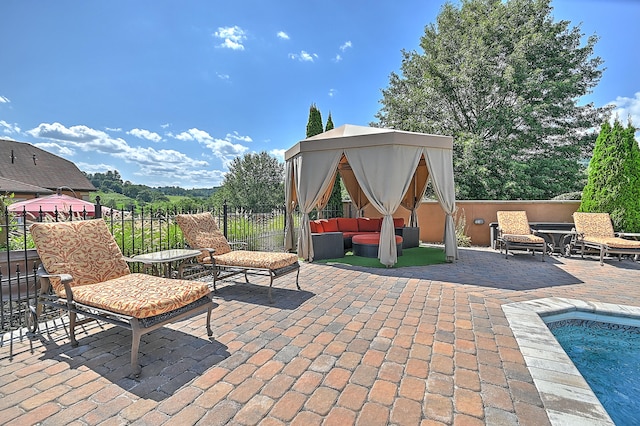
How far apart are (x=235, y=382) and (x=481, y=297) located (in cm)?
366

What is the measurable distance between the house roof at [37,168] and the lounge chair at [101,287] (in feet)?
89.3

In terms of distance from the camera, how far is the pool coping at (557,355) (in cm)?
189

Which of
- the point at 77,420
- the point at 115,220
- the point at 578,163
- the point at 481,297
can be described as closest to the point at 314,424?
the point at 77,420

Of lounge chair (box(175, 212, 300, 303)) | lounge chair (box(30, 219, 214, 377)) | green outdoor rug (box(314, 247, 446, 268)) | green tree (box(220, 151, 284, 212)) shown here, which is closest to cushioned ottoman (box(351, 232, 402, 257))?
green outdoor rug (box(314, 247, 446, 268))

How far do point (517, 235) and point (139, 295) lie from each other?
8.03 metres

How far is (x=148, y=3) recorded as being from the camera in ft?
20.5

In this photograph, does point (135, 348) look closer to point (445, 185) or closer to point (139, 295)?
point (139, 295)

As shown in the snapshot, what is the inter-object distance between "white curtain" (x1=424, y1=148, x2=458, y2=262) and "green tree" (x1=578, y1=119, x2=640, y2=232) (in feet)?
14.0

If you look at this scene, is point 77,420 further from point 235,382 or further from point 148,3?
point 148,3

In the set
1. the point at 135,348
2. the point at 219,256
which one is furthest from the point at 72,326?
the point at 219,256

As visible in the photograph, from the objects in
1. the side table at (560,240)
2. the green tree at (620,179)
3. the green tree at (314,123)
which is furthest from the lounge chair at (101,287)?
the green tree at (620,179)

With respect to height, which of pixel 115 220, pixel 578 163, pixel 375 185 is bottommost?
pixel 115 220

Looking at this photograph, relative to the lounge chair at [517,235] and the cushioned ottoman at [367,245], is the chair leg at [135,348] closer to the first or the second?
the cushioned ottoman at [367,245]

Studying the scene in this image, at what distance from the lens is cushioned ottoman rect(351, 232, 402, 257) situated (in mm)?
7254
